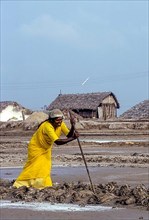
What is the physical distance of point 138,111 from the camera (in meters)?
79.4

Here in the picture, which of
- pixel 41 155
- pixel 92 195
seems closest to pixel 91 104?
pixel 41 155

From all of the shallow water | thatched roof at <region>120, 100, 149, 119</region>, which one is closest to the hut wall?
thatched roof at <region>120, 100, 149, 119</region>

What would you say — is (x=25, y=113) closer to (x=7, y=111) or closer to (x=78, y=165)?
(x=7, y=111)

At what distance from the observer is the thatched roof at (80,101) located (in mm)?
73188

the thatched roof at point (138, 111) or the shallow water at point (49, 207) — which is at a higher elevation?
the thatched roof at point (138, 111)

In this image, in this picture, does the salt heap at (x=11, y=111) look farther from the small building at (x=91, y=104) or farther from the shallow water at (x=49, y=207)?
the shallow water at (x=49, y=207)

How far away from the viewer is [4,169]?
17.2m

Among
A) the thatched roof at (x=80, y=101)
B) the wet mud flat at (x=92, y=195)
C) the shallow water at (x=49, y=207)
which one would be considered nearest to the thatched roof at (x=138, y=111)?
the thatched roof at (x=80, y=101)

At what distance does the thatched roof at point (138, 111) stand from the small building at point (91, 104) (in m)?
2.17

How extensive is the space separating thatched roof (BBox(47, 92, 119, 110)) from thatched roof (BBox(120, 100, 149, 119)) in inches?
140

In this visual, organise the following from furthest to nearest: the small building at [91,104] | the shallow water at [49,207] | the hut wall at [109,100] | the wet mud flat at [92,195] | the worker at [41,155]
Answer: the hut wall at [109,100] → the small building at [91,104] → the worker at [41,155] → the shallow water at [49,207] → the wet mud flat at [92,195]

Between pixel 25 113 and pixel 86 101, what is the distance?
9.59m

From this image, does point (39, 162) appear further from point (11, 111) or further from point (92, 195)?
point (11, 111)

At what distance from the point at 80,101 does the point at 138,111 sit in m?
8.83
